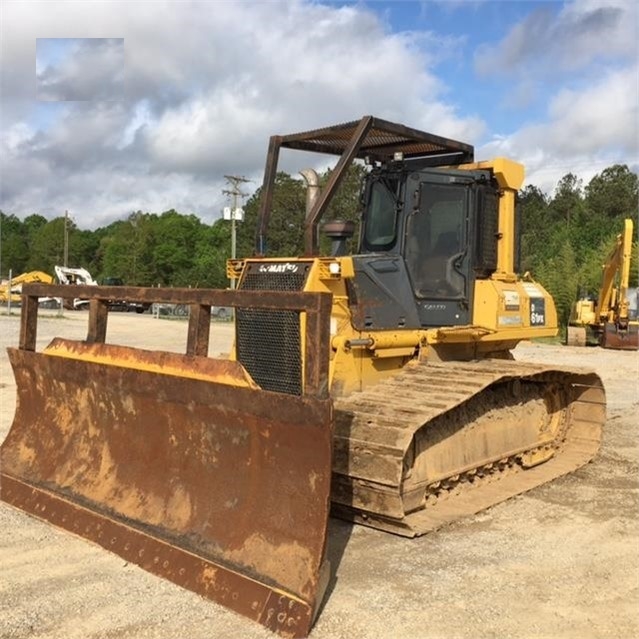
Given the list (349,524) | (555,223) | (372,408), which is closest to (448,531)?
(349,524)

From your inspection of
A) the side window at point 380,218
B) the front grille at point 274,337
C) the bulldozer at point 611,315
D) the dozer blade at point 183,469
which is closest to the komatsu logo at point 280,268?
the front grille at point 274,337

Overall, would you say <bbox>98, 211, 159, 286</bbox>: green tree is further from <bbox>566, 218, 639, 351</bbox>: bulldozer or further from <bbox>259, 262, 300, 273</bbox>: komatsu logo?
<bbox>259, 262, 300, 273</bbox>: komatsu logo

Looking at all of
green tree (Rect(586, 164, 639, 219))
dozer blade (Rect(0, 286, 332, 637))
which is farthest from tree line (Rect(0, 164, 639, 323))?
dozer blade (Rect(0, 286, 332, 637))

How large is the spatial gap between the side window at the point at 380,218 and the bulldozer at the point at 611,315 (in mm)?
15041

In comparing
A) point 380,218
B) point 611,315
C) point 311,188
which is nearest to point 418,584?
point 311,188

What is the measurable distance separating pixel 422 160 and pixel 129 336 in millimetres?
16279

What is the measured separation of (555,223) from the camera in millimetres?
56375

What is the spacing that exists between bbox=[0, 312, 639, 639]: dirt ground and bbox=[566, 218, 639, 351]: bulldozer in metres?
15.5

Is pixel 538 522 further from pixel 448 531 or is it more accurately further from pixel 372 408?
pixel 372 408

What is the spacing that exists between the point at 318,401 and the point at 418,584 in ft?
4.05

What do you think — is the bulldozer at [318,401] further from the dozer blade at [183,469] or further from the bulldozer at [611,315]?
the bulldozer at [611,315]

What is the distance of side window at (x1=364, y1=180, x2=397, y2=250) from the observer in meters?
6.25

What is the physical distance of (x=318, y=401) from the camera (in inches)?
147

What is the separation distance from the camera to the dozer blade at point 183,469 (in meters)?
3.77
